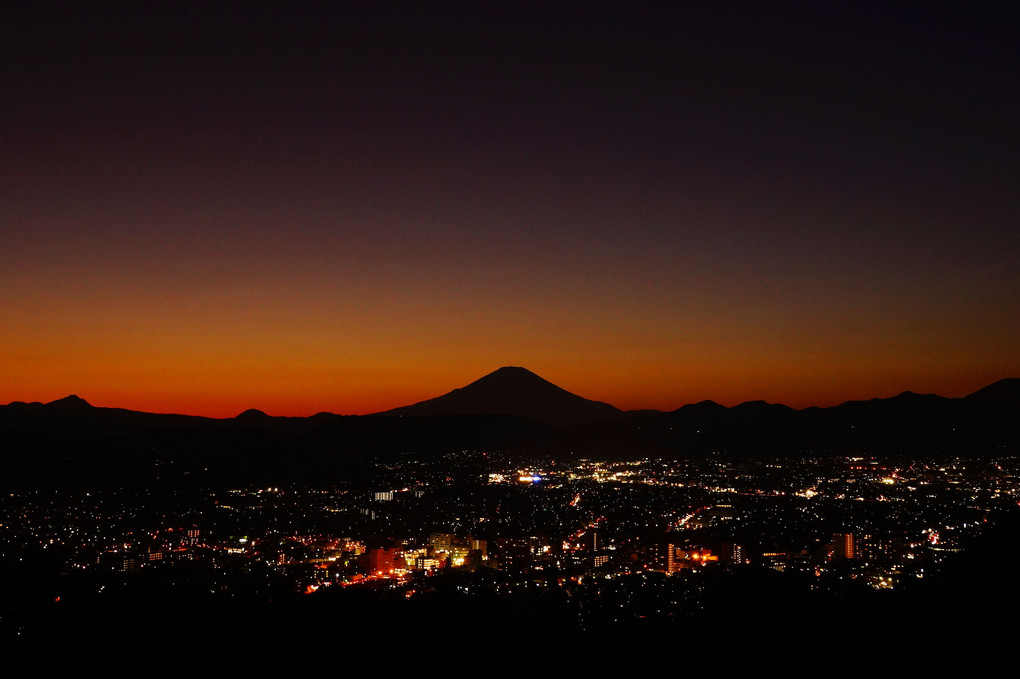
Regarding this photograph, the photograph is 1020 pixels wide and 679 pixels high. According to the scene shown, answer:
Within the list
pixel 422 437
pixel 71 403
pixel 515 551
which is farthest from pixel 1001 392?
pixel 71 403

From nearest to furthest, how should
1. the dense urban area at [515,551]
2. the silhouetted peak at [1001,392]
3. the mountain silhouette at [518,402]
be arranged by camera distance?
the dense urban area at [515,551], the silhouetted peak at [1001,392], the mountain silhouette at [518,402]

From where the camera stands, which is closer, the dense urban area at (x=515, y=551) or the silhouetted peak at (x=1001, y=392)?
the dense urban area at (x=515, y=551)

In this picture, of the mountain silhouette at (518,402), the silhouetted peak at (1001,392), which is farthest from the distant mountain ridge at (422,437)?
the mountain silhouette at (518,402)

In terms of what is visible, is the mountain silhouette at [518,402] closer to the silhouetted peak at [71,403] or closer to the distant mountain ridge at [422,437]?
the distant mountain ridge at [422,437]

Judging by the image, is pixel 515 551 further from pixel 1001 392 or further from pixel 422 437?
pixel 1001 392

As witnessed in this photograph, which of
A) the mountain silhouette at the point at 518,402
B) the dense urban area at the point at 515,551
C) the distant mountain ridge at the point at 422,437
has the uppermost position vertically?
the mountain silhouette at the point at 518,402

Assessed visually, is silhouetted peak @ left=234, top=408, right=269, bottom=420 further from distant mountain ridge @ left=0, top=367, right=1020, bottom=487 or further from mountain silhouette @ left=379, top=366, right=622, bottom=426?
mountain silhouette @ left=379, top=366, right=622, bottom=426

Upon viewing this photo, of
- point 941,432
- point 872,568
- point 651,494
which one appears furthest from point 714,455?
point 872,568

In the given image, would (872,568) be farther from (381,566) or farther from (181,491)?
(181,491)
